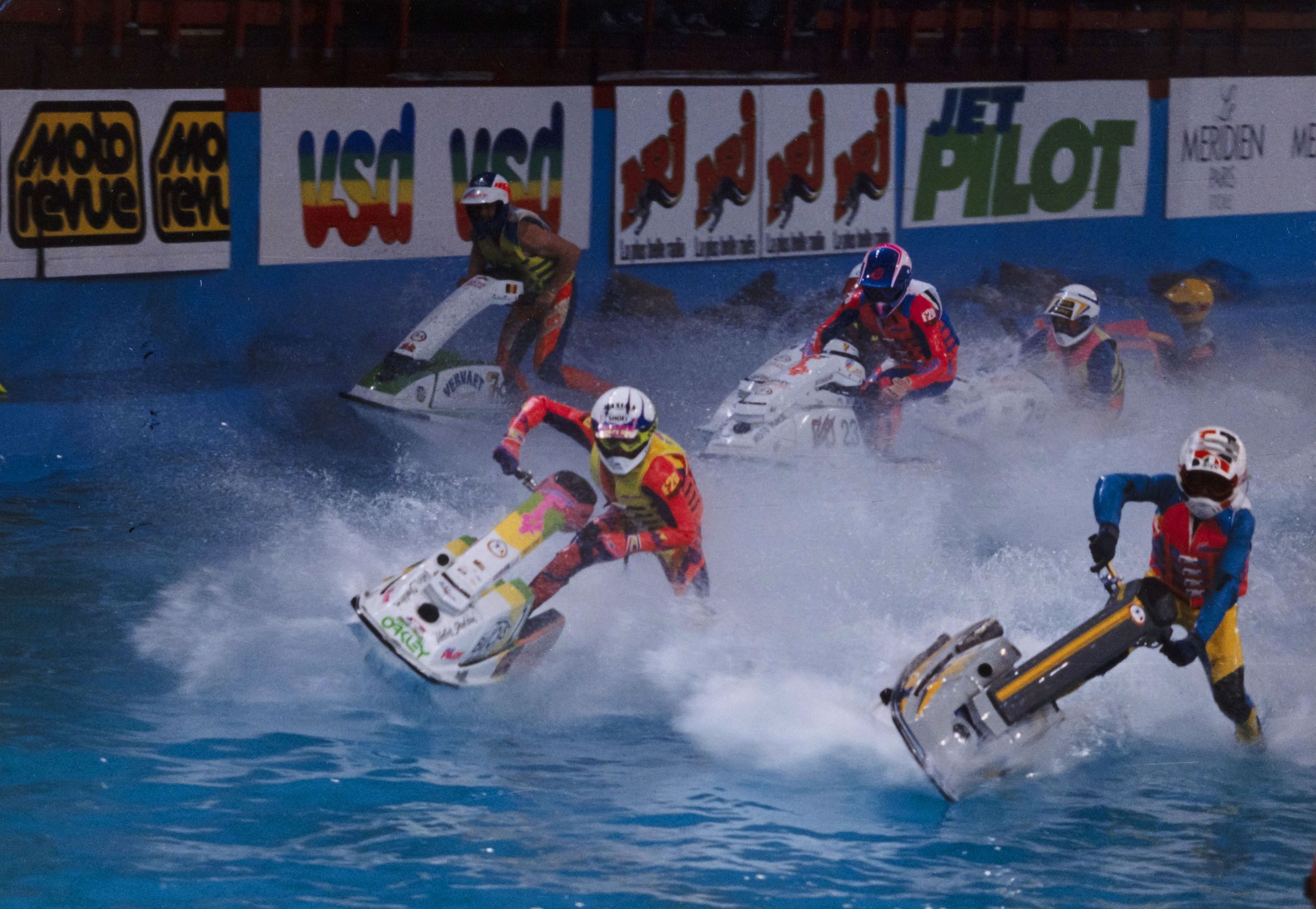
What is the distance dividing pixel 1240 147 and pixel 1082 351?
7.38 m

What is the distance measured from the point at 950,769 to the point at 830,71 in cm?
1062

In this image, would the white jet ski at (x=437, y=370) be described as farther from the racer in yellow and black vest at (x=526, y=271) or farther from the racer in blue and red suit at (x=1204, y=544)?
the racer in blue and red suit at (x=1204, y=544)

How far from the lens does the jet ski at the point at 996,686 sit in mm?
7383

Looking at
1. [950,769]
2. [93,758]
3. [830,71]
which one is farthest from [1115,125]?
[93,758]

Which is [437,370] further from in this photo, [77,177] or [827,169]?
[827,169]

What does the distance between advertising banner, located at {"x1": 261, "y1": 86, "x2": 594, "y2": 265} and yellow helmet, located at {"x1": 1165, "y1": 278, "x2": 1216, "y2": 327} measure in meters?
5.45

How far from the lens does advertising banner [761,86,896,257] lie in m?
16.1

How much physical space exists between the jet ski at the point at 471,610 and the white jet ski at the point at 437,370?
4622 mm

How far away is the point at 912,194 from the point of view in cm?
1706

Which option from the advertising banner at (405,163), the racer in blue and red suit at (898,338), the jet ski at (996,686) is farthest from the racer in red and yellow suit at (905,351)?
the jet ski at (996,686)

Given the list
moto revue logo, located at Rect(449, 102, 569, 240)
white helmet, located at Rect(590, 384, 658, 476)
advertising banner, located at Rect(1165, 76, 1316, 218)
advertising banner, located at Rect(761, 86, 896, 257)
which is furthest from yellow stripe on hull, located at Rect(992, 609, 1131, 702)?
advertising banner, located at Rect(1165, 76, 1316, 218)

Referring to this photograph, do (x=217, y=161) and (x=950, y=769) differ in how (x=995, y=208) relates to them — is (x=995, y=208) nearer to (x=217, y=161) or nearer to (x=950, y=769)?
(x=217, y=161)

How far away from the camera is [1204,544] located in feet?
25.5

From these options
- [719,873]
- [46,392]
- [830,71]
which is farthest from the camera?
[830,71]
